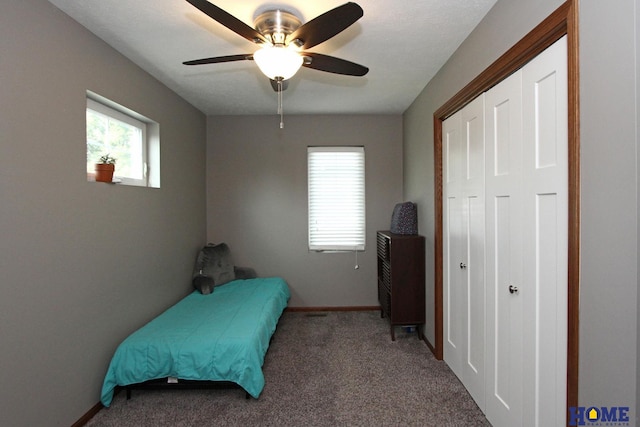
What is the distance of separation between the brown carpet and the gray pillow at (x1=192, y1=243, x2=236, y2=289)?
3.72ft

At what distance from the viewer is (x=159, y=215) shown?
2.96 m

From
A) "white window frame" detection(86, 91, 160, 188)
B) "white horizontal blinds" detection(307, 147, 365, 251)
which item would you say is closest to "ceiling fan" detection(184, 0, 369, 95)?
"white window frame" detection(86, 91, 160, 188)

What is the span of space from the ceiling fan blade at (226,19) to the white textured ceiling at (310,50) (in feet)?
0.81

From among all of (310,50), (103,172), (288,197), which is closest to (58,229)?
(103,172)

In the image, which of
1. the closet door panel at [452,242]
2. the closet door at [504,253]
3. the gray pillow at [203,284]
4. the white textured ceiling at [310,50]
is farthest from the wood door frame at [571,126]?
the gray pillow at [203,284]

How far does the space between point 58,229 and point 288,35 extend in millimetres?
1750

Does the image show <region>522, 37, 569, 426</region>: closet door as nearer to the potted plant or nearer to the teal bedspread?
the teal bedspread

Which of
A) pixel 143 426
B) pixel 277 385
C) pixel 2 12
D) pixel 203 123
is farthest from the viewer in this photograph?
pixel 203 123

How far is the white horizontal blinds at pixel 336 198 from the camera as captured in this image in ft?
13.4

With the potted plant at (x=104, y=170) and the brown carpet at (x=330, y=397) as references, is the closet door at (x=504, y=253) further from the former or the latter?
the potted plant at (x=104, y=170)

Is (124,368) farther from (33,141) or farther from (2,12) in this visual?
(2,12)

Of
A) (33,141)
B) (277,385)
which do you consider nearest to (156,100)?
(33,141)

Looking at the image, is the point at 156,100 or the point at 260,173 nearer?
the point at 156,100

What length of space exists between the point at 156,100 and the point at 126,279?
1.63m
